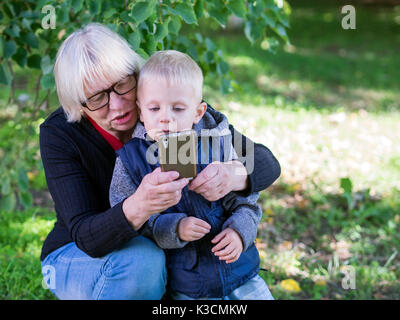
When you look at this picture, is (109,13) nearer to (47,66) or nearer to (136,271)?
(47,66)

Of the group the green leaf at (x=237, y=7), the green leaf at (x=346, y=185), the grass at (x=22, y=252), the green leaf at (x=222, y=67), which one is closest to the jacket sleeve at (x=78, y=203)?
the grass at (x=22, y=252)

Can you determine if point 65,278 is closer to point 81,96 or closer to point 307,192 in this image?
point 81,96

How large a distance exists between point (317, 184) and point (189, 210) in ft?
7.55

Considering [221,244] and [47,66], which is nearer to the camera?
[221,244]

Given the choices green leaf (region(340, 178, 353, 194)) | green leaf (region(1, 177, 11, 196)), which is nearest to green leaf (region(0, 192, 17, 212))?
green leaf (region(1, 177, 11, 196))

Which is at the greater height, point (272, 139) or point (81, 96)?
point (81, 96)

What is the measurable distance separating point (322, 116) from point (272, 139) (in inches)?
44.4

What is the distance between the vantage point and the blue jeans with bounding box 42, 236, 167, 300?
195cm

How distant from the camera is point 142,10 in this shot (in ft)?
7.00

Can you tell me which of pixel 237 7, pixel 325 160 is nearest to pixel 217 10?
pixel 237 7

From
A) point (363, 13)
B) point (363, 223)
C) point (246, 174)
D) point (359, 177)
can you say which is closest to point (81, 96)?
point (246, 174)

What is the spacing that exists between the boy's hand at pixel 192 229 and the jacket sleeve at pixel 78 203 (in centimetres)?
17

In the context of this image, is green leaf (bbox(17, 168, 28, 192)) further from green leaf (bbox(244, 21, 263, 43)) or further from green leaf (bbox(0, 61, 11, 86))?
green leaf (bbox(244, 21, 263, 43))

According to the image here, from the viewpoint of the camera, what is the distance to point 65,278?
2.12 metres
